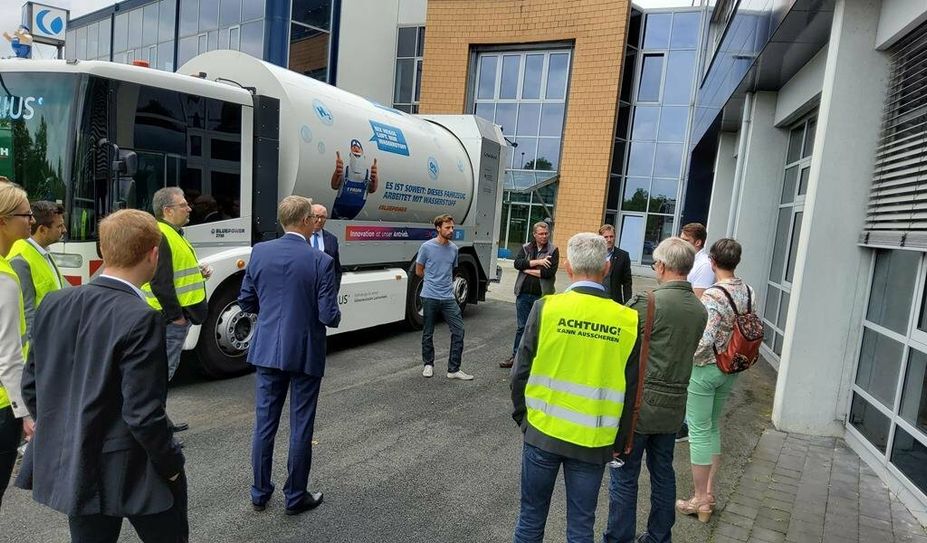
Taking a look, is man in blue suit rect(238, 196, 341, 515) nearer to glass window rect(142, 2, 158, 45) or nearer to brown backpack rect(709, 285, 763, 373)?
brown backpack rect(709, 285, 763, 373)

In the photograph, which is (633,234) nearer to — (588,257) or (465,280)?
(465,280)

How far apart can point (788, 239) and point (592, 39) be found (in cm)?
1507

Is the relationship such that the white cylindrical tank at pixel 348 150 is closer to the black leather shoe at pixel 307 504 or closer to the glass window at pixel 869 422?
the black leather shoe at pixel 307 504

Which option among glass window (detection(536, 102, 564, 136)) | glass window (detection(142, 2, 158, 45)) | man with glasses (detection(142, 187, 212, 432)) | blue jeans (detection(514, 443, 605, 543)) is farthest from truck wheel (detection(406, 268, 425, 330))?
glass window (detection(142, 2, 158, 45))

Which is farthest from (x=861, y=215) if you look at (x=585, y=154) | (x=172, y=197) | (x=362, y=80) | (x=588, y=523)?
(x=362, y=80)

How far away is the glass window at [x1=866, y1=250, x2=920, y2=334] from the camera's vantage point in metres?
4.52

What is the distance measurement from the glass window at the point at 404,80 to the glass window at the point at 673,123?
34.3 ft

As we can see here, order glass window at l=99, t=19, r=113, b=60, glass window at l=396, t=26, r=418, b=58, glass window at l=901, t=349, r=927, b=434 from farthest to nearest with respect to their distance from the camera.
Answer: glass window at l=99, t=19, r=113, b=60, glass window at l=396, t=26, r=418, b=58, glass window at l=901, t=349, r=927, b=434

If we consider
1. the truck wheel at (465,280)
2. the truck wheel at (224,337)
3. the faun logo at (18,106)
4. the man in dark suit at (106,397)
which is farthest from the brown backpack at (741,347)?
the truck wheel at (465,280)

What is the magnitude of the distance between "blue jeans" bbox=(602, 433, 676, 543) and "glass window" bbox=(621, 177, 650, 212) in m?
20.2

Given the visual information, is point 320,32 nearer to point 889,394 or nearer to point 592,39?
point 592,39

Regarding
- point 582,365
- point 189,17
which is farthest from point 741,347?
point 189,17

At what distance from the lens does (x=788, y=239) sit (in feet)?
26.5

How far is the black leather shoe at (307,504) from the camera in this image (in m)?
3.38
